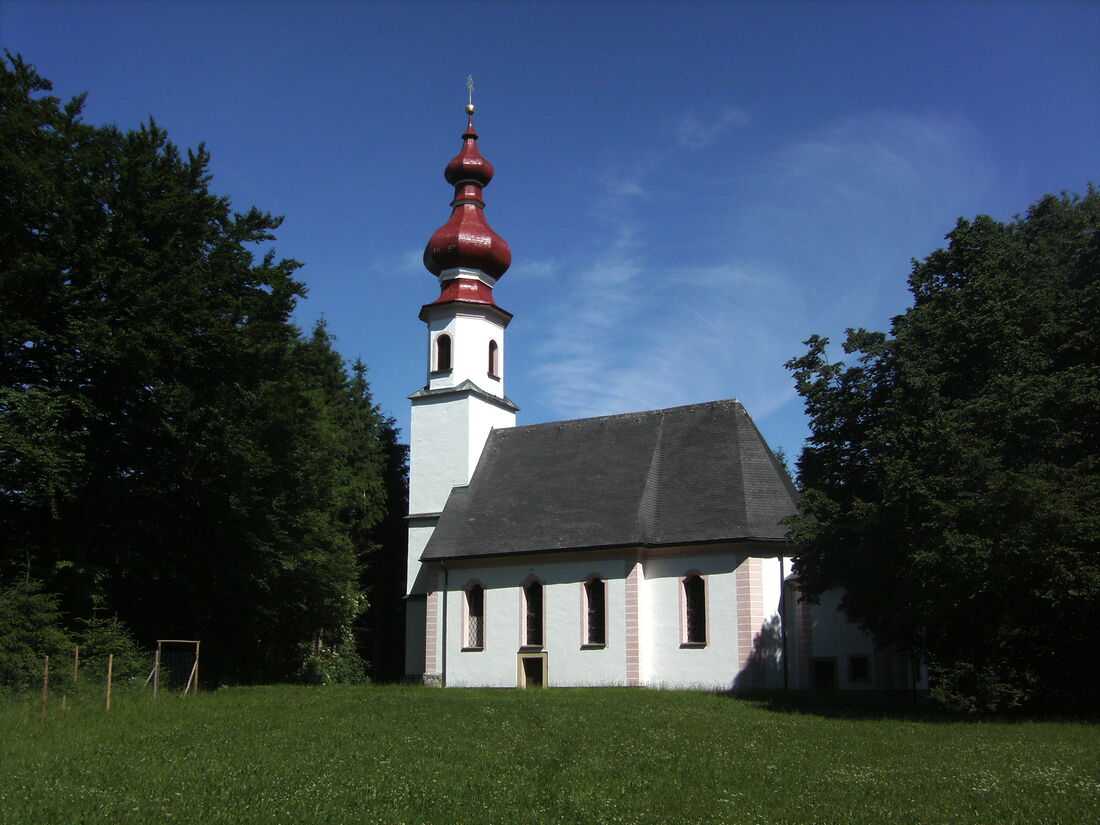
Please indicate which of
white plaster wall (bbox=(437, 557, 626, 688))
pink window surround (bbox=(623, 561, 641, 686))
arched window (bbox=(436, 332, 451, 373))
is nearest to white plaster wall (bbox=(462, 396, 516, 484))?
arched window (bbox=(436, 332, 451, 373))

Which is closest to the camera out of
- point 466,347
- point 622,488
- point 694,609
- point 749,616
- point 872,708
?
point 872,708

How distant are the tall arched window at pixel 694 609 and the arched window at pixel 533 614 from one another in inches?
193

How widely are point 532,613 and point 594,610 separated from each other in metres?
2.28

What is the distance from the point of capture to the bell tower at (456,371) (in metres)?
37.1

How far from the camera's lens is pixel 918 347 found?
2272 cm

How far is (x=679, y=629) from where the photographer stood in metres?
31.0

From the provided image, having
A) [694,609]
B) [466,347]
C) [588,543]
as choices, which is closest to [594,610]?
[588,543]

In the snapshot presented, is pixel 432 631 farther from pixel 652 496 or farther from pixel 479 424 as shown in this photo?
pixel 652 496

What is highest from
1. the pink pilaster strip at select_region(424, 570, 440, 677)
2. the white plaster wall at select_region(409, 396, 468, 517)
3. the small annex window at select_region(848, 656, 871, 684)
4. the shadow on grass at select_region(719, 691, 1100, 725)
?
the white plaster wall at select_region(409, 396, 468, 517)

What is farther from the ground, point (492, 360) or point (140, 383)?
point (492, 360)

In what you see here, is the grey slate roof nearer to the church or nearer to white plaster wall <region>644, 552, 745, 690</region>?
the church

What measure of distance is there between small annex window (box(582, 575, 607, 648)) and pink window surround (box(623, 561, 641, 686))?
94cm

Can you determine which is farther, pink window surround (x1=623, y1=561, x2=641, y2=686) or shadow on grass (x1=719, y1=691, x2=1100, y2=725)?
pink window surround (x1=623, y1=561, x2=641, y2=686)

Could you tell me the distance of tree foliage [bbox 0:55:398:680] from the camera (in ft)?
79.4
